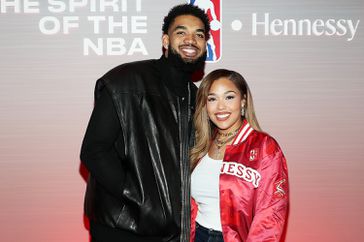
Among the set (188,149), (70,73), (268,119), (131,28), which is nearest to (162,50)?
(131,28)

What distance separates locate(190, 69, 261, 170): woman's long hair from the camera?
220 cm

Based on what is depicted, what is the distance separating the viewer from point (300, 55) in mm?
3084

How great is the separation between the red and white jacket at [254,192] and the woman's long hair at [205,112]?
0.19 meters

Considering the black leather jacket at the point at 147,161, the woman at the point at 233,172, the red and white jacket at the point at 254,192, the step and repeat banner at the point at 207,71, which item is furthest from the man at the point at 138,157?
the step and repeat banner at the point at 207,71

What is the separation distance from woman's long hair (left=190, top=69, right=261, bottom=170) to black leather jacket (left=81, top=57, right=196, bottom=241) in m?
0.15

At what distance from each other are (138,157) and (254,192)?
0.57m

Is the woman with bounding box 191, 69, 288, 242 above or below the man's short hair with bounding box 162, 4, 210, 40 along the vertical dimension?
below

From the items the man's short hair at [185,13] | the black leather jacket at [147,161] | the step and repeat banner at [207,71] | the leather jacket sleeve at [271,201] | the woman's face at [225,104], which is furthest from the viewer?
the step and repeat banner at [207,71]

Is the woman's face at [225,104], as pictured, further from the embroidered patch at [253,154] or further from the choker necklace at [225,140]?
the embroidered patch at [253,154]

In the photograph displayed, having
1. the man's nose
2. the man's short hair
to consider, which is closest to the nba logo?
the man's short hair

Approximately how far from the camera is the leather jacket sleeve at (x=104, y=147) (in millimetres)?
2027

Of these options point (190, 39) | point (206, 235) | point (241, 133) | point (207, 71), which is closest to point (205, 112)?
point (241, 133)

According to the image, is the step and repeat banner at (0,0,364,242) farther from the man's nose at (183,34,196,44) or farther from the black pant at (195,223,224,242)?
the black pant at (195,223,224,242)

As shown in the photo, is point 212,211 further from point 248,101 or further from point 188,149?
point 248,101
